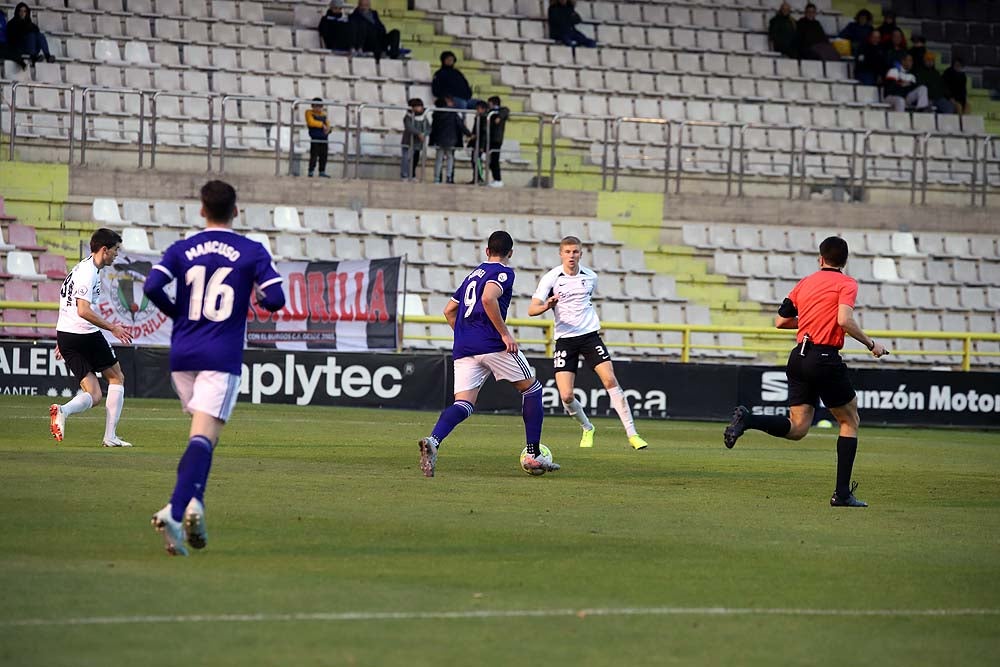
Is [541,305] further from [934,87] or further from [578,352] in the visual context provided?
[934,87]

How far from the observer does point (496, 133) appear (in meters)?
28.5

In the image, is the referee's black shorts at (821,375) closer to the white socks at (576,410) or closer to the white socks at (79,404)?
the white socks at (576,410)

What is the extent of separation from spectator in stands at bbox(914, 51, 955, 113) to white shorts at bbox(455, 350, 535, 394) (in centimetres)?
2277

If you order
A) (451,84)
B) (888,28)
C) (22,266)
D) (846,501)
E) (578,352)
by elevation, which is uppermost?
(888,28)

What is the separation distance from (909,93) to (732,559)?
26396 millimetres

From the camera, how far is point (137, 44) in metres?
29.0

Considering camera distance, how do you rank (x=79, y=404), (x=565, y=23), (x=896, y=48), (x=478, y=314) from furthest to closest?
(x=896, y=48) < (x=565, y=23) < (x=79, y=404) < (x=478, y=314)

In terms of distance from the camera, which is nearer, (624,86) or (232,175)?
(232,175)

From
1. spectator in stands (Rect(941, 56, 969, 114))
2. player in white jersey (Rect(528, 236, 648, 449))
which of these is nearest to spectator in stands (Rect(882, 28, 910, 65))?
spectator in stands (Rect(941, 56, 969, 114))

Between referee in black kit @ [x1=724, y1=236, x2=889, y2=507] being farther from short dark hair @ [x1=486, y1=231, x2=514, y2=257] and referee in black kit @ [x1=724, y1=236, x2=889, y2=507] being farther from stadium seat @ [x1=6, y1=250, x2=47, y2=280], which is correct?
stadium seat @ [x1=6, y1=250, x2=47, y2=280]

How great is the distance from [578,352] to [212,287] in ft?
30.0

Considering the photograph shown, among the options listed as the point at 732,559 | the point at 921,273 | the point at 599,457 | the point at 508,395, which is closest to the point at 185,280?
the point at 732,559

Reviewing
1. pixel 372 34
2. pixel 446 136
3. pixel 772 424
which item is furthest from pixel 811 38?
pixel 772 424

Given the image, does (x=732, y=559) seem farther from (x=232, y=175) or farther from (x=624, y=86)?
(x=624, y=86)
